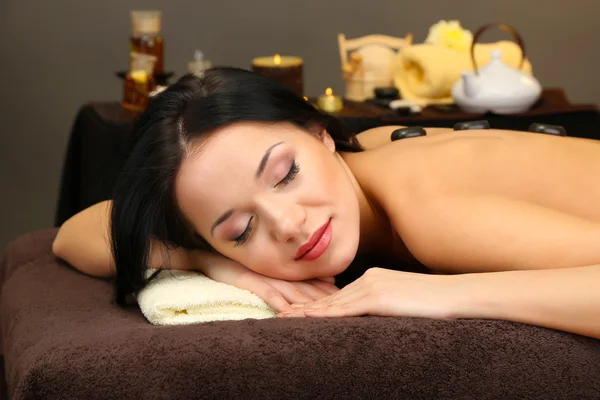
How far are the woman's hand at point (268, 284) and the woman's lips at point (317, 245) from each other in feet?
0.26

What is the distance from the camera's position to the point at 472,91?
3.01 m

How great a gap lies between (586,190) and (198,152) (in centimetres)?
67

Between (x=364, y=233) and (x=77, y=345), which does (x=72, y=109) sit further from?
(x=77, y=345)

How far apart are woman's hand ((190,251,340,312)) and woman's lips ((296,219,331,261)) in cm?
8

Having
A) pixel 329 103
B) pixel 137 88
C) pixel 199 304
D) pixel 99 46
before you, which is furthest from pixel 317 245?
pixel 99 46

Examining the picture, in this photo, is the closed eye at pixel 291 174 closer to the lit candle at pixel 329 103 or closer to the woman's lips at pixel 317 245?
the woman's lips at pixel 317 245

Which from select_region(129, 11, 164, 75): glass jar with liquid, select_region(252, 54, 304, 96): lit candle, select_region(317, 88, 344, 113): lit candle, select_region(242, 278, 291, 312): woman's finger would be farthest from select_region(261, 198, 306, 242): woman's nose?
select_region(129, 11, 164, 75): glass jar with liquid

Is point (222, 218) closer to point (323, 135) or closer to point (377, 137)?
point (323, 135)

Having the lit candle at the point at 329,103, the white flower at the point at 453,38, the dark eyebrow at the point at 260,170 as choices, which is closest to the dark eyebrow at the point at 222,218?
the dark eyebrow at the point at 260,170

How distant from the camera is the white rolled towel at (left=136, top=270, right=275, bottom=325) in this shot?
1521 millimetres

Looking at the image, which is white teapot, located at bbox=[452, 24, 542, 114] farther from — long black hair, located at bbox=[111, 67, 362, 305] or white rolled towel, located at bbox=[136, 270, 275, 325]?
white rolled towel, located at bbox=[136, 270, 275, 325]

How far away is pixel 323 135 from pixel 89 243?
1.73ft

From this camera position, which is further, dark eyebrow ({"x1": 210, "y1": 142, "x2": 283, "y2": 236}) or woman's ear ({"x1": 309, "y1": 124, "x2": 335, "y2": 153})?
woman's ear ({"x1": 309, "y1": 124, "x2": 335, "y2": 153})

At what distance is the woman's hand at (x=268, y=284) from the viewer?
158 cm
